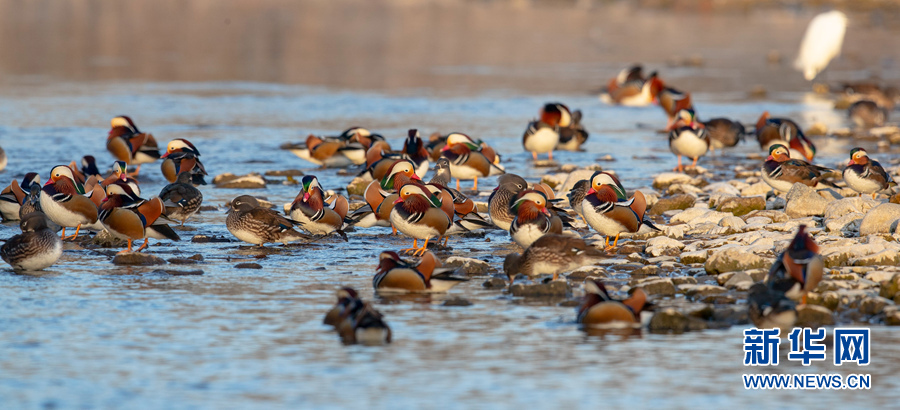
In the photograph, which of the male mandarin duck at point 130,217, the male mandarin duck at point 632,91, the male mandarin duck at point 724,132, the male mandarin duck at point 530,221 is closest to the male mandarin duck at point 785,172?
the male mandarin duck at point 530,221

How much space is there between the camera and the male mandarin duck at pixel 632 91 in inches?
1368

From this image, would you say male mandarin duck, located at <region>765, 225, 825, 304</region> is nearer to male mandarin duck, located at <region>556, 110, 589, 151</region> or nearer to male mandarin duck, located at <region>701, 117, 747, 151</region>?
male mandarin duck, located at <region>556, 110, 589, 151</region>

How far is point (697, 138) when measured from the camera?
21594mm

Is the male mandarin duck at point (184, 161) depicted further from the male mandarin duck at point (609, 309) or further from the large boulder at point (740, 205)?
the male mandarin duck at point (609, 309)

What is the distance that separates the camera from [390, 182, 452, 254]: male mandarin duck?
13633mm

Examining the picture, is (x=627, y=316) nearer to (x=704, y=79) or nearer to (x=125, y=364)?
(x=125, y=364)

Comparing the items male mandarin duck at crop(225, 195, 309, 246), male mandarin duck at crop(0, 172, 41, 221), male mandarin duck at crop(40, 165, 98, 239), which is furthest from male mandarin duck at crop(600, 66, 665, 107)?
male mandarin duck at crop(40, 165, 98, 239)

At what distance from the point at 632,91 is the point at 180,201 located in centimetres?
2261

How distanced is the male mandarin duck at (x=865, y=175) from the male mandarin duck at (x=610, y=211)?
4.07m

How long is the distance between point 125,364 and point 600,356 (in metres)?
3.92

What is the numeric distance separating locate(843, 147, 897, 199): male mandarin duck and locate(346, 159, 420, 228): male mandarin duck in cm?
645

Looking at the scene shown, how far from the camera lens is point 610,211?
45.0 ft

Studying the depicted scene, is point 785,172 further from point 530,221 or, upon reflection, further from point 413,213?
point 413,213

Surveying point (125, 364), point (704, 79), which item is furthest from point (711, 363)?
point (704, 79)
